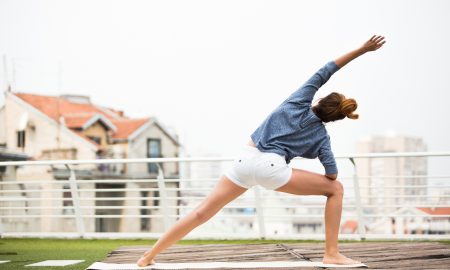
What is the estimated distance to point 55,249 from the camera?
5.88 metres

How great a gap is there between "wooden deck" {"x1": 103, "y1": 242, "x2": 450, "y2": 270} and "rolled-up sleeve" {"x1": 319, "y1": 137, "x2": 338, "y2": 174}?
57 centimetres

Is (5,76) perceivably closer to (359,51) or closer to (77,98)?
(77,98)

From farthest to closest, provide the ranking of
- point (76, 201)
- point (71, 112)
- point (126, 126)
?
point (126, 126) < point (71, 112) < point (76, 201)

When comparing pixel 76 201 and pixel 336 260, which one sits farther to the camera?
pixel 76 201

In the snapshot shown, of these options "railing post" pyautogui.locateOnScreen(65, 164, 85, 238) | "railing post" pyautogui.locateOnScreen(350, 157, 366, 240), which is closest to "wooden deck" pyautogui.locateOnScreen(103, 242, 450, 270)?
"railing post" pyautogui.locateOnScreen(350, 157, 366, 240)

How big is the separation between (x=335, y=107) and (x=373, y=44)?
0.40 meters

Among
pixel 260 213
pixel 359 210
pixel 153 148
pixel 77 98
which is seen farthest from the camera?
pixel 77 98

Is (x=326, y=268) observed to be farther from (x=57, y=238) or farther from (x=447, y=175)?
(x=57, y=238)

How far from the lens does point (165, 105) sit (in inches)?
2283

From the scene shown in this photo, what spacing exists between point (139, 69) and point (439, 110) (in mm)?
35798

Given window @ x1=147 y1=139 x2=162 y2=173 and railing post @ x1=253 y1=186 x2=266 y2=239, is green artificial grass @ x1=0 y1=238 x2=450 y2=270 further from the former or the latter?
window @ x1=147 y1=139 x2=162 y2=173

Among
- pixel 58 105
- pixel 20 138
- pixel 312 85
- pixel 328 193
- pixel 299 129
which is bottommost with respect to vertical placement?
pixel 328 193

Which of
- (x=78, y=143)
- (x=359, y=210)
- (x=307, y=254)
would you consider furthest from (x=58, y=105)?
(x=307, y=254)

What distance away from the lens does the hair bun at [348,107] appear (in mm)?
3227
